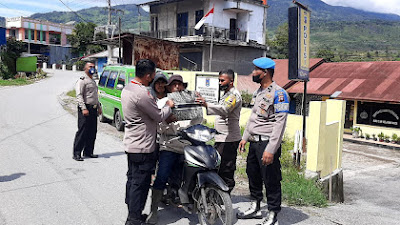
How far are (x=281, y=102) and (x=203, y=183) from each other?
1.25 m

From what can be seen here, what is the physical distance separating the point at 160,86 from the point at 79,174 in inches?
110

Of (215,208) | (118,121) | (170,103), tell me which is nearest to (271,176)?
(215,208)

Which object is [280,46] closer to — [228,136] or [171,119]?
[228,136]

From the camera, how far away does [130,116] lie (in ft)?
12.6

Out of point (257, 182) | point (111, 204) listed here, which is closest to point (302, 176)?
point (257, 182)

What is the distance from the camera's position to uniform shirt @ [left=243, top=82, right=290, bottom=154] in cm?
386

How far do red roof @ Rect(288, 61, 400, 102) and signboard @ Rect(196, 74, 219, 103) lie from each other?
8069mm

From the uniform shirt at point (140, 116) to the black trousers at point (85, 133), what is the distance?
334 cm

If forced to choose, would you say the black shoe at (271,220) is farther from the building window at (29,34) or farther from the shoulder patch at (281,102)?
the building window at (29,34)

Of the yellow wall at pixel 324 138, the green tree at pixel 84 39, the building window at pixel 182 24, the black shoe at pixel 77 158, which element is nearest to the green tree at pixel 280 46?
the building window at pixel 182 24

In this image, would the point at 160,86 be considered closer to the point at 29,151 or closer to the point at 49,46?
the point at 29,151

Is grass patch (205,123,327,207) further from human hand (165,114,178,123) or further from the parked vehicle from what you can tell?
the parked vehicle

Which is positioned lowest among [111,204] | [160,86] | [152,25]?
[111,204]

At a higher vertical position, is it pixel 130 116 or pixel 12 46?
pixel 12 46
